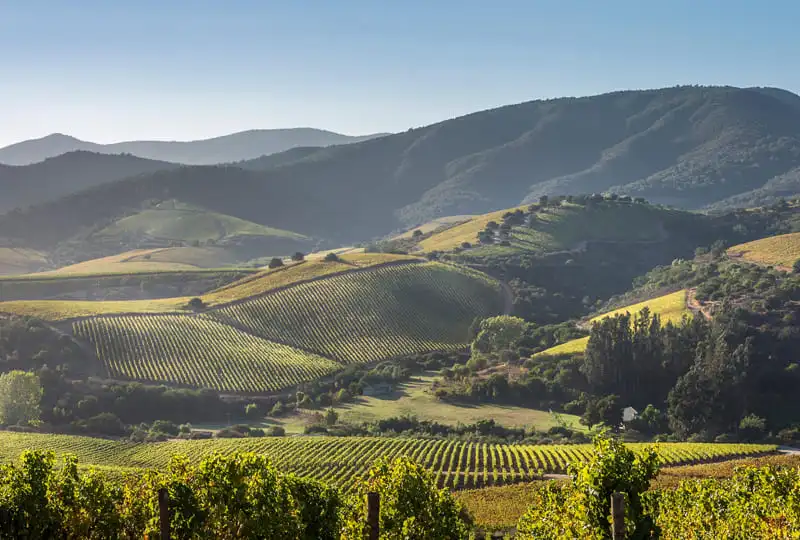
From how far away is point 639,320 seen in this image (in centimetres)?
11188

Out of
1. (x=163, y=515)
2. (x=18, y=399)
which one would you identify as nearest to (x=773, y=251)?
(x=18, y=399)

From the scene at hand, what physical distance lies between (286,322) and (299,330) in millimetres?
3502

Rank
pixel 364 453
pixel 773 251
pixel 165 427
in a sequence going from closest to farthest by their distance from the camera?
pixel 364 453
pixel 165 427
pixel 773 251

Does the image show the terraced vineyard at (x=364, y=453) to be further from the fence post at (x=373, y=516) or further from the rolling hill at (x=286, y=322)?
the fence post at (x=373, y=516)

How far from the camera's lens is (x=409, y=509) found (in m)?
23.3

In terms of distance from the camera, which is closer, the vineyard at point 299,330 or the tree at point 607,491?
the tree at point 607,491

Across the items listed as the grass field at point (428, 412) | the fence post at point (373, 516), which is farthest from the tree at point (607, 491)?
the grass field at point (428, 412)

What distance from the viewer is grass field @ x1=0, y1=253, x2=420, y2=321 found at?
125244mm

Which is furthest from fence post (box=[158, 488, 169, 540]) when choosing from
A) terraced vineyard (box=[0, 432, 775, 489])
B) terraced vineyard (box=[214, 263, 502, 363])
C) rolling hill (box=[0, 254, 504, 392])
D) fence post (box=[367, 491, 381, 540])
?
terraced vineyard (box=[214, 263, 502, 363])

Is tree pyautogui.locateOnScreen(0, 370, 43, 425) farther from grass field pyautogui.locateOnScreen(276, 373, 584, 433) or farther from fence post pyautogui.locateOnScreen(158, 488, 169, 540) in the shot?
fence post pyautogui.locateOnScreen(158, 488, 169, 540)

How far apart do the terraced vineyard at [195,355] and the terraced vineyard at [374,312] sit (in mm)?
5868

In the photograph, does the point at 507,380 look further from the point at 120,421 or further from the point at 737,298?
the point at 120,421

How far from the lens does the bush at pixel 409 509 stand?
23.0 metres

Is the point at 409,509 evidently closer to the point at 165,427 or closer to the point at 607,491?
the point at 607,491
